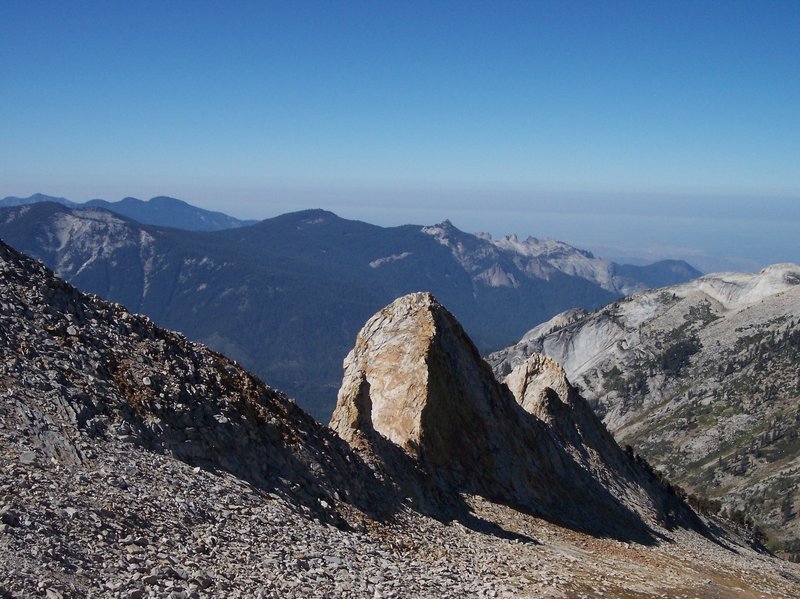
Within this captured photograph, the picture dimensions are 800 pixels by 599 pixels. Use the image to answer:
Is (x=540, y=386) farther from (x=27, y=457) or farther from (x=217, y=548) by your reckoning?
(x=27, y=457)

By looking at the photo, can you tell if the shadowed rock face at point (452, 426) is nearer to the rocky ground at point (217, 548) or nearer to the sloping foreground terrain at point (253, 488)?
the sloping foreground terrain at point (253, 488)

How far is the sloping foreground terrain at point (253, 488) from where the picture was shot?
17547 mm

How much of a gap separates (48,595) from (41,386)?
10.3 m

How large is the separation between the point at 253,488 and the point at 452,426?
1886cm

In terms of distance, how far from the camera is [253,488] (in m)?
24.4

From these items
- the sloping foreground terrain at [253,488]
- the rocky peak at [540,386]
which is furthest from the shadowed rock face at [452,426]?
the rocky peak at [540,386]

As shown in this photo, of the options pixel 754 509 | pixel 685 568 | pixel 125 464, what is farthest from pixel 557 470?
pixel 754 509

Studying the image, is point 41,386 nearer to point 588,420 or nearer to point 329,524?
point 329,524

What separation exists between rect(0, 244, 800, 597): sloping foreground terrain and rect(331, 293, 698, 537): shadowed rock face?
18 centimetres

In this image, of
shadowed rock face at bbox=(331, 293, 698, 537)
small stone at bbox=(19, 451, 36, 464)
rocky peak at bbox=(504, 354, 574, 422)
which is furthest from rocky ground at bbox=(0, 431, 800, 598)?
rocky peak at bbox=(504, 354, 574, 422)

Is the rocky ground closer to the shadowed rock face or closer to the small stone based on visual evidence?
the small stone

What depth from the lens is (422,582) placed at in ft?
71.9

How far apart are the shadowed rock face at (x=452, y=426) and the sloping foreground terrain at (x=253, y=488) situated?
178mm

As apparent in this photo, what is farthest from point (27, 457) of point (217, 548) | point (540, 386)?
point (540, 386)
